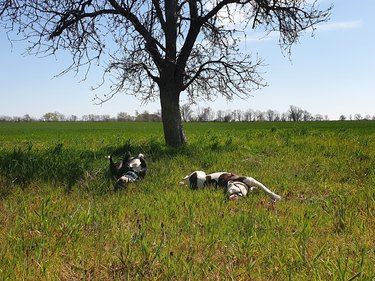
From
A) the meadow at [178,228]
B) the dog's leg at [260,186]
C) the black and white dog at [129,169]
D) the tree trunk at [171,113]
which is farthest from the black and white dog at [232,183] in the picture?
the tree trunk at [171,113]

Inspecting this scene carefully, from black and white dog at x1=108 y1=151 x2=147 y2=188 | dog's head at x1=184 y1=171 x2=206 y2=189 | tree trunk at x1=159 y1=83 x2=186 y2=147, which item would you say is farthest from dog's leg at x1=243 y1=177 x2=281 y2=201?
tree trunk at x1=159 y1=83 x2=186 y2=147

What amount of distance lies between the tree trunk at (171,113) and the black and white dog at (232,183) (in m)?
4.43

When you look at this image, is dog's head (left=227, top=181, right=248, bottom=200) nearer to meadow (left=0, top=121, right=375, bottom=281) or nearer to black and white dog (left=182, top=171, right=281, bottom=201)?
black and white dog (left=182, top=171, right=281, bottom=201)

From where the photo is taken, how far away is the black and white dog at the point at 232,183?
161 inches

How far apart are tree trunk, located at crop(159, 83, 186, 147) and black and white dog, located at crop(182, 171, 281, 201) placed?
443 cm

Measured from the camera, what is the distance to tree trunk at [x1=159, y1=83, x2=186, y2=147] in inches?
358

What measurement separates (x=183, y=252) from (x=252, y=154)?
5610 mm

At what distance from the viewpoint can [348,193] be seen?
4137mm

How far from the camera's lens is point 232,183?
428cm

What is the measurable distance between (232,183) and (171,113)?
16.7ft

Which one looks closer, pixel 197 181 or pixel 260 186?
pixel 260 186

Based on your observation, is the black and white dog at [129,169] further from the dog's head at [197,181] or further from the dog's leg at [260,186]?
the dog's leg at [260,186]

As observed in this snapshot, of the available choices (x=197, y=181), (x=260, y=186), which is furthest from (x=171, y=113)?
(x=260, y=186)

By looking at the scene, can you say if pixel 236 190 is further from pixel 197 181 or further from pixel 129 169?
pixel 129 169
